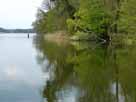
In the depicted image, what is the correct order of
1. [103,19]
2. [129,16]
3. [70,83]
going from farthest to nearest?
[103,19]
[129,16]
[70,83]

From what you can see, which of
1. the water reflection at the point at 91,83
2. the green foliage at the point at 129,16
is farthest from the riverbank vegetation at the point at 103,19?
the water reflection at the point at 91,83

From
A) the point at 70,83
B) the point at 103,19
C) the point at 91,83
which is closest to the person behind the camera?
the point at 91,83

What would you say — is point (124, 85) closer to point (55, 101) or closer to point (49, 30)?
point (55, 101)

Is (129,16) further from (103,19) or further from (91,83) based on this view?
(91,83)

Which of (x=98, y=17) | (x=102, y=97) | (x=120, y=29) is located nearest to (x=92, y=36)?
(x=98, y=17)

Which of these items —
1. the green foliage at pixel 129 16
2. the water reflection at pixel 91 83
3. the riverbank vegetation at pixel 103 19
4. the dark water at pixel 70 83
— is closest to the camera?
the water reflection at pixel 91 83

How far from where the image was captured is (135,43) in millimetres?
43062

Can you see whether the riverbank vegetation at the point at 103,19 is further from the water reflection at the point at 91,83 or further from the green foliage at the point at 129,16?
the water reflection at the point at 91,83

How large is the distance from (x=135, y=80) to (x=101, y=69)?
4847 mm

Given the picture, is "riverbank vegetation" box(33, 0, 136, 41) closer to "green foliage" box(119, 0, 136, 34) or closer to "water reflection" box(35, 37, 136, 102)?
"green foliage" box(119, 0, 136, 34)

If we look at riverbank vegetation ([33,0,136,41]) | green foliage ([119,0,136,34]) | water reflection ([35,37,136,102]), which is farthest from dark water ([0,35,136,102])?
riverbank vegetation ([33,0,136,41])

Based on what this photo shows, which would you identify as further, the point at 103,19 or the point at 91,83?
the point at 103,19

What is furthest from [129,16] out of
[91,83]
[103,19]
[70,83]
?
[91,83]

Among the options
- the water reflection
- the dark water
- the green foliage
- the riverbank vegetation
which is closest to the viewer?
the water reflection
